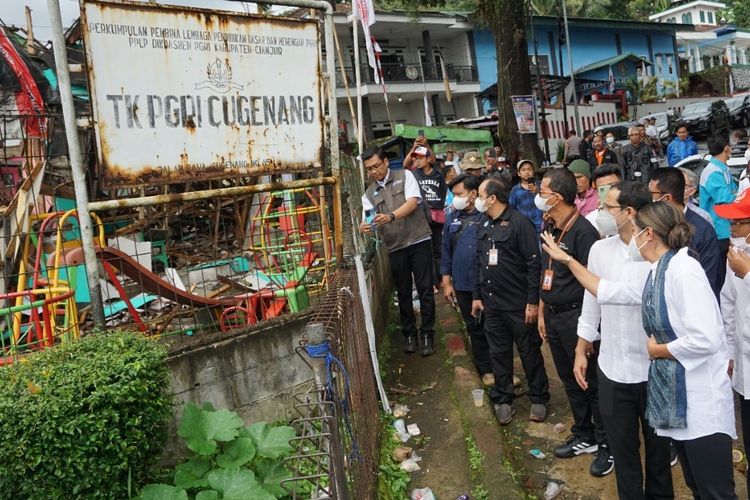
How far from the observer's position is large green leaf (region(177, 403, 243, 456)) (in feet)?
9.81

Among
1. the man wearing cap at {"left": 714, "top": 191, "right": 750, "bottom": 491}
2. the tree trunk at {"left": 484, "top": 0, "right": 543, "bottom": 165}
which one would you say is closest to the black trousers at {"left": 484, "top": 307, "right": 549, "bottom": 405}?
the man wearing cap at {"left": 714, "top": 191, "right": 750, "bottom": 491}

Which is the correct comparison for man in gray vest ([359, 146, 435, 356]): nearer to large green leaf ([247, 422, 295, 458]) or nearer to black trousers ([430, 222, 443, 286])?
black trousers ([430, 222, 443, 286])

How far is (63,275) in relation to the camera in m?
5.03

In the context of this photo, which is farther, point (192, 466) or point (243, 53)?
point (243, 53)

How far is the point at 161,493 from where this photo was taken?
2.78 metres

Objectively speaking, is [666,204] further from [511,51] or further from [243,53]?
[511,51]

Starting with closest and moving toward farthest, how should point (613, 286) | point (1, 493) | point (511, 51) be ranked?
point (1, 493) < point (613, 286) < point (511, 51)

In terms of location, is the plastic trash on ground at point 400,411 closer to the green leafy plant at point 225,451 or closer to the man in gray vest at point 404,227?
the man in gray vest at point 404,227

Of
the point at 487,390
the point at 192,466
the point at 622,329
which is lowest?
the point at 487,390

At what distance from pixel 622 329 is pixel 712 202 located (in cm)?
372

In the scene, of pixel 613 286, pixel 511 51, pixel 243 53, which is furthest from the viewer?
pixel 511 51

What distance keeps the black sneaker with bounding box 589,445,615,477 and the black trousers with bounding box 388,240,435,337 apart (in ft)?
6.84

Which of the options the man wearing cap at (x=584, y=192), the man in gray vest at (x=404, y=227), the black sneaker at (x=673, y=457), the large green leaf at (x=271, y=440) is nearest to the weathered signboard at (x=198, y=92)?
the man in gray vest at (x=404, y=227)

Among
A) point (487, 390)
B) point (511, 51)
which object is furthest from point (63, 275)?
point (511, 51)
